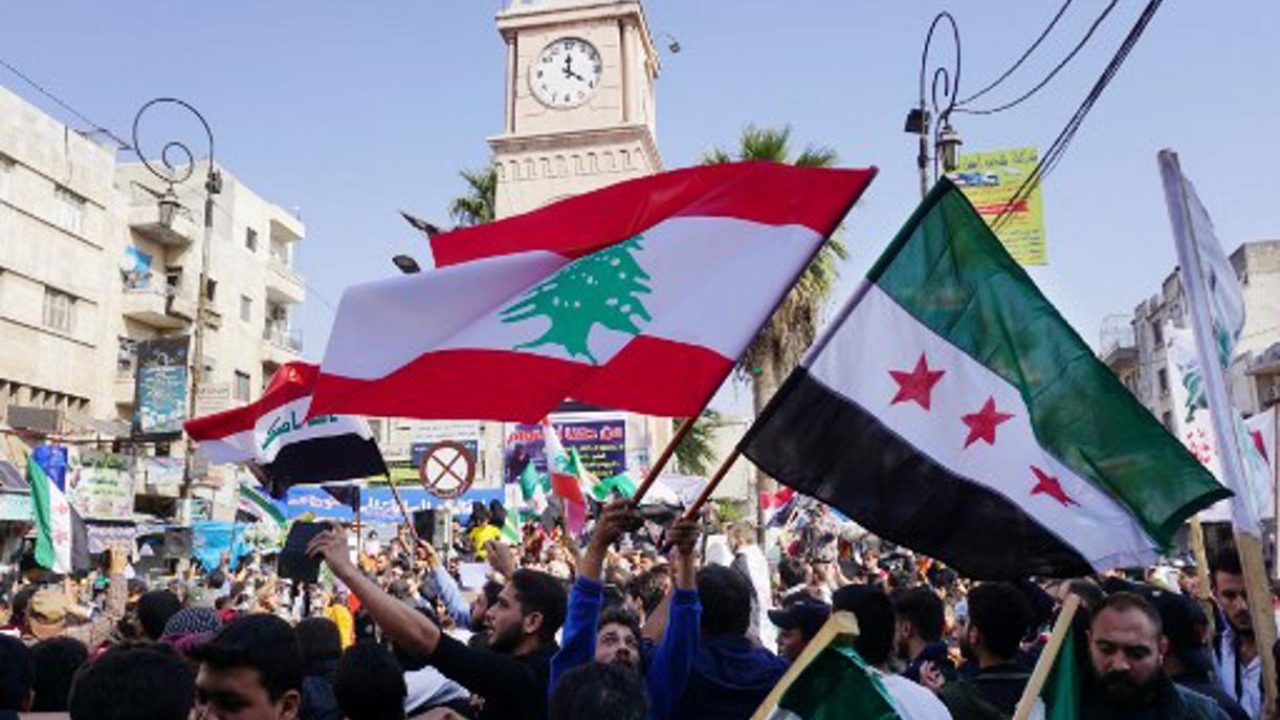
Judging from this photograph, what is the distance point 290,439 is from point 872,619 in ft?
16.2

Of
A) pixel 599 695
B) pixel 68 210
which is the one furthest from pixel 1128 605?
pixel 68 210

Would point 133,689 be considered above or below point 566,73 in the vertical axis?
below

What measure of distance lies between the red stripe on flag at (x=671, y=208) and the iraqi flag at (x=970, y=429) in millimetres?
405

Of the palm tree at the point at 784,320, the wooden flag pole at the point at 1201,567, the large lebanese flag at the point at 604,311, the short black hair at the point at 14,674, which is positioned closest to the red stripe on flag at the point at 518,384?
the large lebanese flag at the point at 604,311

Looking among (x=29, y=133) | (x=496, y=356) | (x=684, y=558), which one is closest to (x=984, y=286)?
(x=684, y=558)

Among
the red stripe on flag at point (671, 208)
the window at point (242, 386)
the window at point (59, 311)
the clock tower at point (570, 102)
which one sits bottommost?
the red stripe on flag at point (671, 208)

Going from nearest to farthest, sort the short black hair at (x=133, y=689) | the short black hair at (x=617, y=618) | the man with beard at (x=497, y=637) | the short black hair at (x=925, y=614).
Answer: the short black hair at (x=133, y=689) < the man with beard at (x=497, y=637) < the short black hair at (x=617, y=618) < the short black hair at (x=925, y=614)

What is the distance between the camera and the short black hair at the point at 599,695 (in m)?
2.48

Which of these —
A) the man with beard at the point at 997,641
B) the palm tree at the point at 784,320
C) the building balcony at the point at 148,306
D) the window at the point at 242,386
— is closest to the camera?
the man with beard at the point at 997,641

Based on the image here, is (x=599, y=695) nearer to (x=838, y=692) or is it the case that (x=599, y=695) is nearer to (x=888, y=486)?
(x=838, y=692)

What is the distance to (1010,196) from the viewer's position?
1184cm

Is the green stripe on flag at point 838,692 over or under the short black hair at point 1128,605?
under

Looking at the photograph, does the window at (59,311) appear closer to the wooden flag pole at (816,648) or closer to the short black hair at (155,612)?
the short black hair at (155,612)

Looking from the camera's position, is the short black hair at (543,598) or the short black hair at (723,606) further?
the short black hair at (723,606)
